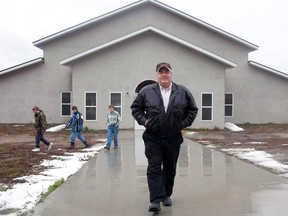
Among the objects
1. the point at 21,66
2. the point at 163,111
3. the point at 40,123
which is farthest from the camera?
the point at 21,66

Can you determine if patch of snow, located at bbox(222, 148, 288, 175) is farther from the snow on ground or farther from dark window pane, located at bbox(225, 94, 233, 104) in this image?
dark window pane, located at bbox(225, 94, 233, 104)

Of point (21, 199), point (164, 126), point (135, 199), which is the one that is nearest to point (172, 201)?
point (135, 199)

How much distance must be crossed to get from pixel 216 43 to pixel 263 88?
187 inches

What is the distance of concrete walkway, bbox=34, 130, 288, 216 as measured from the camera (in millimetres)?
5934

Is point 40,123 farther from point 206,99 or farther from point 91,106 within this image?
point 206,99

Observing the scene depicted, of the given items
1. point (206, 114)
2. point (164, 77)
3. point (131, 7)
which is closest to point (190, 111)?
point (164, 77)

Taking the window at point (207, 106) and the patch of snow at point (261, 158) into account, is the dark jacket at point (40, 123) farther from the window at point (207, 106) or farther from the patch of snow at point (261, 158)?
the window at point (207, 106)

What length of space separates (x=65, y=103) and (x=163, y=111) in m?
24.0

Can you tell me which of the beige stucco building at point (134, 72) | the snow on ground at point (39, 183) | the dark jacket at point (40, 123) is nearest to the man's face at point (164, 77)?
the snow on ground at point (39, 183)

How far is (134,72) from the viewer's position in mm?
25172

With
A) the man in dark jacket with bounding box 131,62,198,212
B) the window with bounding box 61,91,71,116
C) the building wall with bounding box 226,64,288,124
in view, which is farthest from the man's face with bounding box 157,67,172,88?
the building wall with bounding box 226,64,288,124

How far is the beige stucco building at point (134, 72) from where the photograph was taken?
2497 centimetres

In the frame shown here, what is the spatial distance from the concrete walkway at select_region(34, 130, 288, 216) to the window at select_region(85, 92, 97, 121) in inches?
557

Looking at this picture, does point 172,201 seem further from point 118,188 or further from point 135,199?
point 118,188
